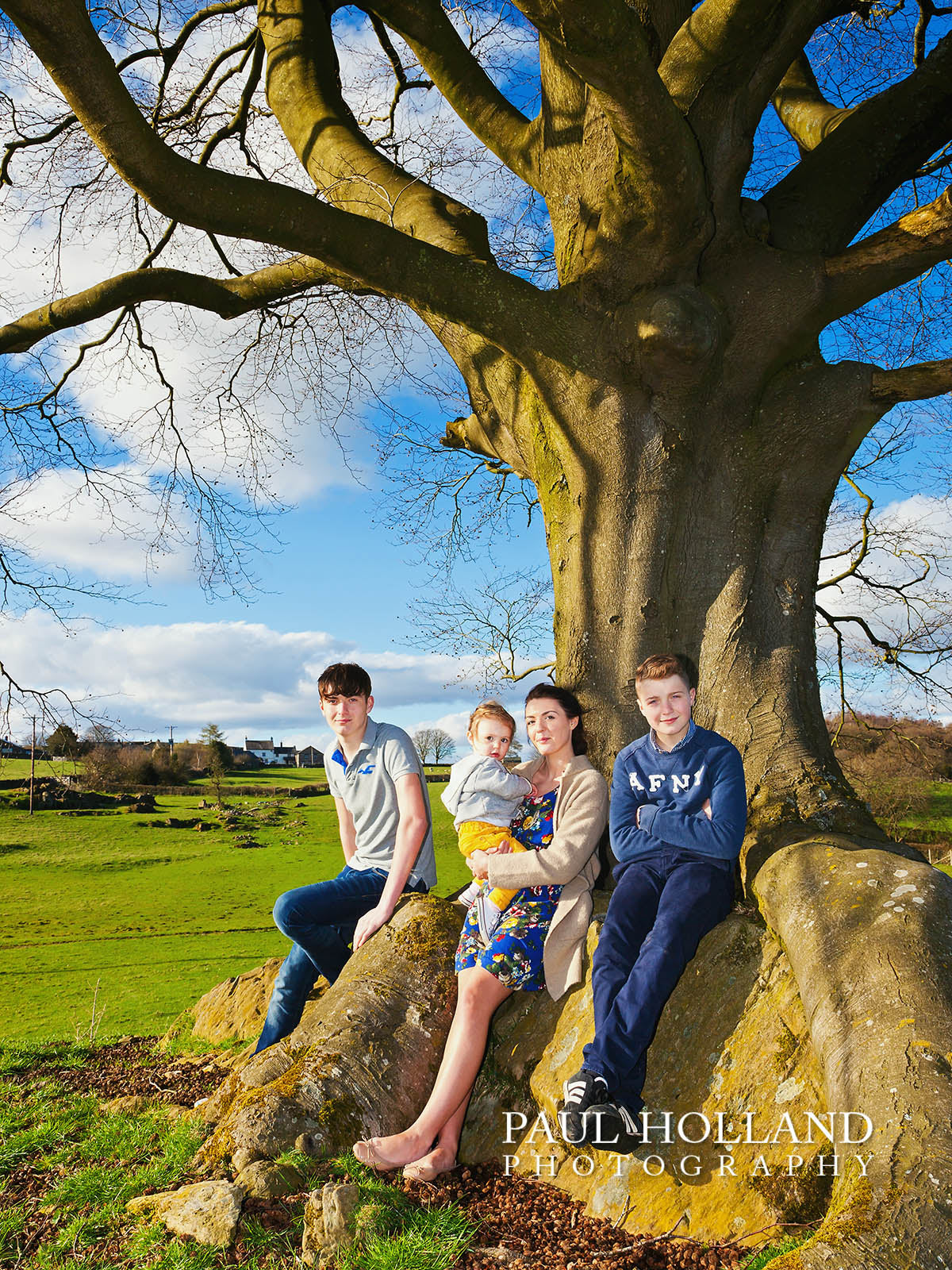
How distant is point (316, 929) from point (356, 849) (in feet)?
1.52

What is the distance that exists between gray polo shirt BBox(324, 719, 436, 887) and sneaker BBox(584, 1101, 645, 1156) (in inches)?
65.5

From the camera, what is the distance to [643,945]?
3.35m

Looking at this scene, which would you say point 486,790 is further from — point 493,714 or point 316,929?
point 316,929

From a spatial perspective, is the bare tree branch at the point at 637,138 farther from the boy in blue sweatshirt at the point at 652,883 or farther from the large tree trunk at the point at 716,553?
the boy in blue sweatshirt at the point at 652,883

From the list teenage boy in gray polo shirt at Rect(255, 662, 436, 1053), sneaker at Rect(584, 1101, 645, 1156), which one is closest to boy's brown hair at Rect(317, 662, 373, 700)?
teenage boy in gray polo shirt at Rect(255, 662, 436, 1053)

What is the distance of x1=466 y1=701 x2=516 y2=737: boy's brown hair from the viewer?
403cm

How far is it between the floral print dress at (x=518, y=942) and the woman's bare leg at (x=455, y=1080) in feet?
0.20

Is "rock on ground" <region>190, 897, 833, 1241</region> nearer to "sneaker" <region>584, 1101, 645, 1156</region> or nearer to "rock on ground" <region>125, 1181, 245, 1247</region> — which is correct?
"rock on ground" <region>125, 1181, 245, 1247</region>

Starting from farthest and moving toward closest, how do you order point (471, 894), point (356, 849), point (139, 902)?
point (139, 902) → point (356, 849) → point (471, 894)

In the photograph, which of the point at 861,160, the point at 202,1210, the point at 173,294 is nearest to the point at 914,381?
the point at 861,160

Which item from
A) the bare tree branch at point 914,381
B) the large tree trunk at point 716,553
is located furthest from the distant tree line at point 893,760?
the bare tree branch at point 914,381

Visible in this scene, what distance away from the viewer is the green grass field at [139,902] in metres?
9.55

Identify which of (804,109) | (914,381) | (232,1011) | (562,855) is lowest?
(232,1011)

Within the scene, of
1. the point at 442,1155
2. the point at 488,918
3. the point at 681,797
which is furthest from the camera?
the point at 488,918
